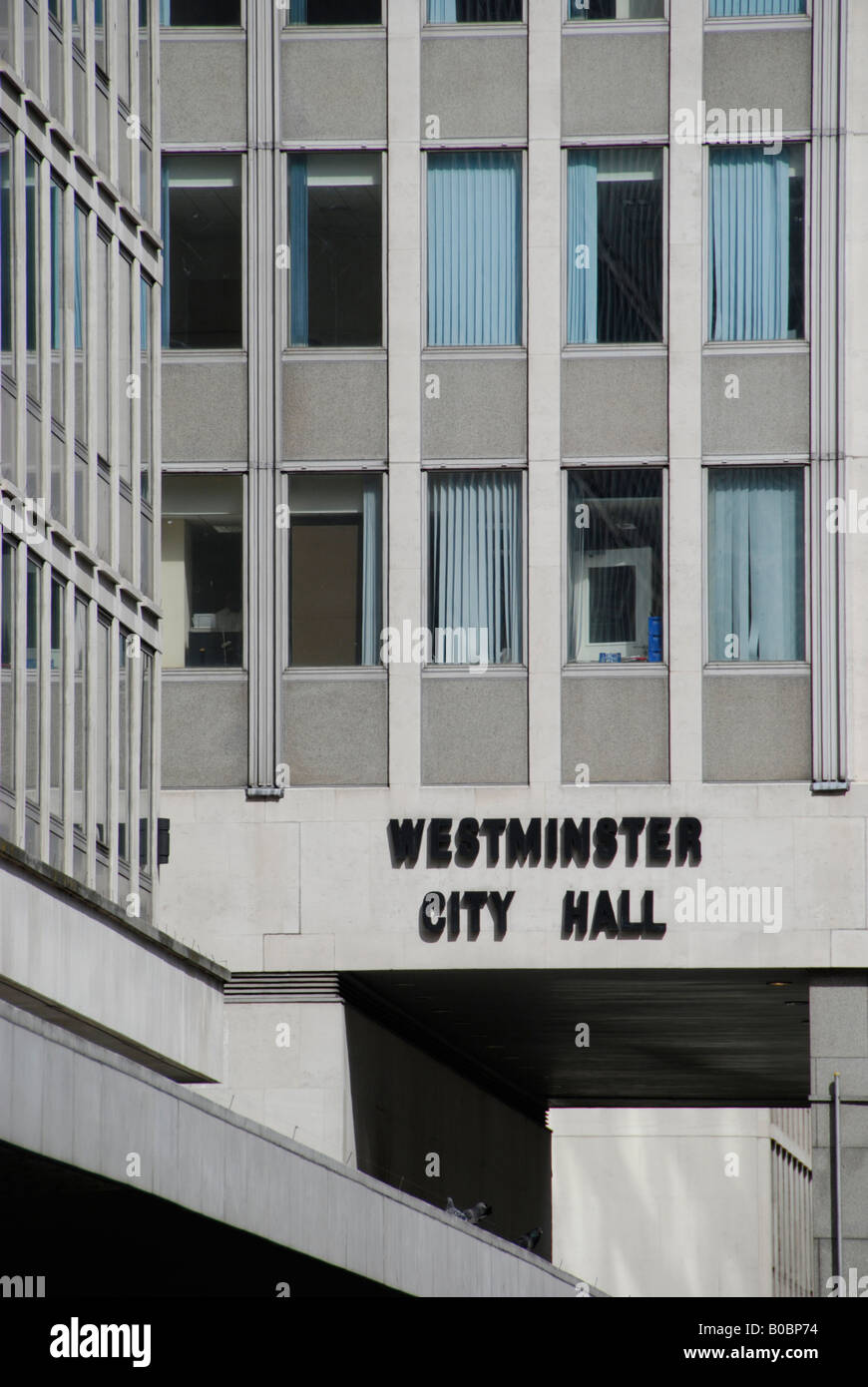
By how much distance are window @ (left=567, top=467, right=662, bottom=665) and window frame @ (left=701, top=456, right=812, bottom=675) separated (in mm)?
496

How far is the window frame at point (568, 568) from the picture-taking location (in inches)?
1094

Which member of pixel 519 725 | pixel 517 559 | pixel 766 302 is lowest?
pixel 519 725

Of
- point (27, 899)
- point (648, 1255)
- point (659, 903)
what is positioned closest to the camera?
point (27, 899)

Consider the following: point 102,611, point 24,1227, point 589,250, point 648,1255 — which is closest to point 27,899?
point 102,611

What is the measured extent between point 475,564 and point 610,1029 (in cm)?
784

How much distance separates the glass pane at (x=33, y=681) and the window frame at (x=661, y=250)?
7.75 m

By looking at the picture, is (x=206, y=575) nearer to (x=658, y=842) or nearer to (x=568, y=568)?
(x=568, y=568)

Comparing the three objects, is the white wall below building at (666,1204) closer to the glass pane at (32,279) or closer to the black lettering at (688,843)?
the black lettering at (688,843)

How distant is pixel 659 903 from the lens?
27.2 m

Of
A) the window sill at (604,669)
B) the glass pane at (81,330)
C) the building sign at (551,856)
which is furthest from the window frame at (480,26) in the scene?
the building sign at (551,856)

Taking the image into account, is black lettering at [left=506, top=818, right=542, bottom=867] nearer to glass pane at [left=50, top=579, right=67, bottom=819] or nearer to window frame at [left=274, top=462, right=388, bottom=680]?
window frame at [left=274, top=462, right=388, bottom=680]

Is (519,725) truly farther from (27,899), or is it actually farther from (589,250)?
(27,899)

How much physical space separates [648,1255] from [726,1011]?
131 feet
